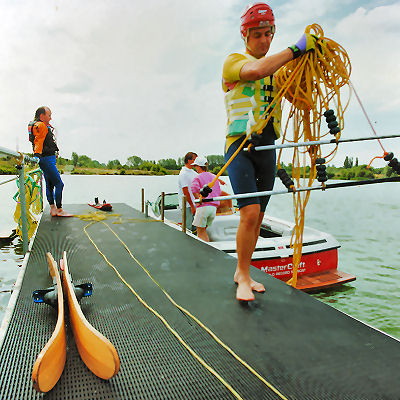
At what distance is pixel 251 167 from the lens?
6.78ft

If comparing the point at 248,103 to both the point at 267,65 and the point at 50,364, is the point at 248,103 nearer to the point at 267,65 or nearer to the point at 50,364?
the point at 267,65

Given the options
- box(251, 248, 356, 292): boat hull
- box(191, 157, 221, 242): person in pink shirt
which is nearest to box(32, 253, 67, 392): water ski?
box(251, 248, 356, 292): boat hull

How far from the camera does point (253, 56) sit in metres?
2.07

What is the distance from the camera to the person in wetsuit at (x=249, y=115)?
196cm

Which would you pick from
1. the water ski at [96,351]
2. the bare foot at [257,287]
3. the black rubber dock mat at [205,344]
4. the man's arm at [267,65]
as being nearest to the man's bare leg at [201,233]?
the black rubber dock mat at [205,344]

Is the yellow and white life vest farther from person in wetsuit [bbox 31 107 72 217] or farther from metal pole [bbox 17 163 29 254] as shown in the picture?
person in wetsuit [bbox 31 107 72 217]

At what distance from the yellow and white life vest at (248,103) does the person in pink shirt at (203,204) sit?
302 cm

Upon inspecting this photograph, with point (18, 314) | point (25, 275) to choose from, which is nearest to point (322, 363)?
point (18, 314)

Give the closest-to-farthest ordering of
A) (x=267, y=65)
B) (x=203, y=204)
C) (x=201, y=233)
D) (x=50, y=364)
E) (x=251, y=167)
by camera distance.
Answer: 1. (x=50, y=364)
2. (x=267, y=65)
3. (x=251, y=167)
4. (x=203, y=204)
5. (x=201, y=233)

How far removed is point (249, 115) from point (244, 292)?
115 cm

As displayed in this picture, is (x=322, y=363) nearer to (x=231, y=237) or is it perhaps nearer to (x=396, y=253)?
(x=231, y=237)

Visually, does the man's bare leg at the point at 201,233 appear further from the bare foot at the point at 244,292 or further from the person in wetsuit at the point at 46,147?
the bare foot at the point at 244,292

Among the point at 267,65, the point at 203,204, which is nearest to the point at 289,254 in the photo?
the point at 203,204

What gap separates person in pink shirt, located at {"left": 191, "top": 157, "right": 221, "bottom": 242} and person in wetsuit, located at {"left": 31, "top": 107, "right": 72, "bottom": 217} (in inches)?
88.7
